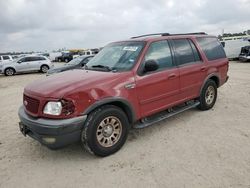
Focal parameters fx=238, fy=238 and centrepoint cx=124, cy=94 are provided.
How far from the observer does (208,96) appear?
6.00 meters

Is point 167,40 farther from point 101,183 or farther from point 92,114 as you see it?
point 101,183

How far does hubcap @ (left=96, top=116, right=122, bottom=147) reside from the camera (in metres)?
Answer: 3.82

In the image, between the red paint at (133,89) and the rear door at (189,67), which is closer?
the red paint at (133,89)

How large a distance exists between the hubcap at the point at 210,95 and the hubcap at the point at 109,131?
2.90 metres

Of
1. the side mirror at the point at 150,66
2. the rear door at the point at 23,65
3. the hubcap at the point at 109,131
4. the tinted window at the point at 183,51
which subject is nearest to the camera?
the hubcap at the point at 109,131

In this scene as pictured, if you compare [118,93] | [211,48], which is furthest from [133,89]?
[211,48]

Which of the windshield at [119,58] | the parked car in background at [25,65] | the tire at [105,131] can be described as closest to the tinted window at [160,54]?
the windshield at [119,58]

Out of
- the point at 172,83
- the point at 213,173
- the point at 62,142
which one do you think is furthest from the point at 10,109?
the point at 213,173

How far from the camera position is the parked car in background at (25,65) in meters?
19.4

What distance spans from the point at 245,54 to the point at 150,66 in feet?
62.0

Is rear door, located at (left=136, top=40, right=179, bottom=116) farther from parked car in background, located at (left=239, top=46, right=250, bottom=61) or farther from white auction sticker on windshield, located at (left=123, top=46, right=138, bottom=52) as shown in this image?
parked car in background, located at (left=239, top=46, right=250, bottom=61)

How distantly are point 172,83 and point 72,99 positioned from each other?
221 centimetres

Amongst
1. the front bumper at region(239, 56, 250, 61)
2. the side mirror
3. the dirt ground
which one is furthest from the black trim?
the front bumper at region(239, 56, 250, 61)

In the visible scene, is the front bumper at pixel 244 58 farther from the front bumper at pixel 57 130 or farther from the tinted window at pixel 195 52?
the front bumper at pixel 57 130
